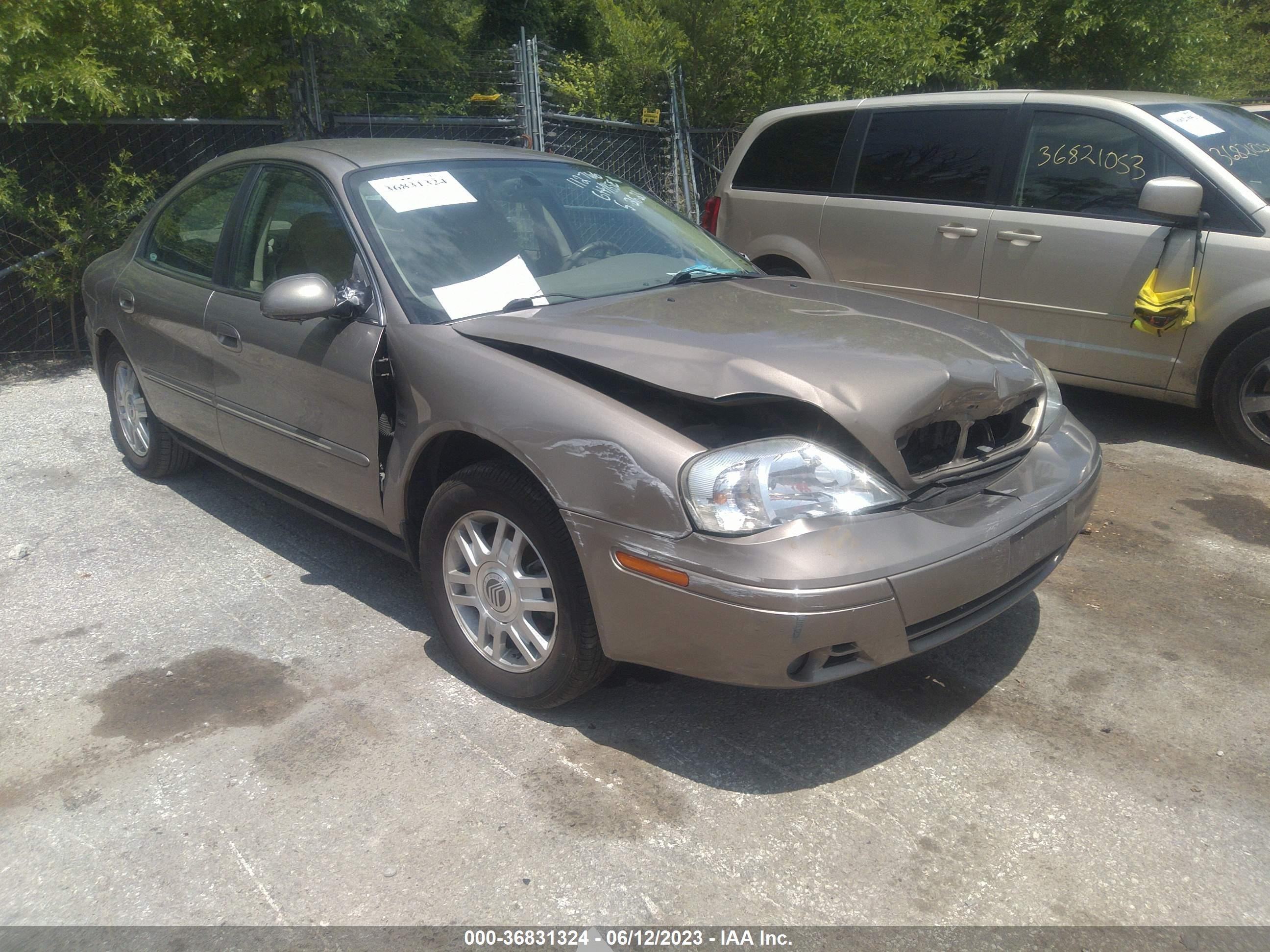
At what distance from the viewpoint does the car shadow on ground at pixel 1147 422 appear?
18.4 ft

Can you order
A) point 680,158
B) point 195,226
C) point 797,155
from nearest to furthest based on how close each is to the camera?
point 195,226
point 797,155
point 680,158

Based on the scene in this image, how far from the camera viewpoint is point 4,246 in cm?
738

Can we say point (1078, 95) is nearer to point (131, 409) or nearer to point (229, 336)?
point (229, 336)

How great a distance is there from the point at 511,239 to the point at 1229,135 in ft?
13.5

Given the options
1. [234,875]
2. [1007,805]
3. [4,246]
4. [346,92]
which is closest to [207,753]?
[234,875]

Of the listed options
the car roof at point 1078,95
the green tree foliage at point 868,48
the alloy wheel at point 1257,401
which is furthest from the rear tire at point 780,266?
the green tree foliage at point 868,48

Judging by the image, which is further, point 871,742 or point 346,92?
point 346,92

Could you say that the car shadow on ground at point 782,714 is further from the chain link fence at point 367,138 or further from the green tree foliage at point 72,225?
the green tree foliage at point 72,225

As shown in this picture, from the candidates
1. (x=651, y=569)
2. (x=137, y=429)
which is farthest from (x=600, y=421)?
(x=137, y=429)

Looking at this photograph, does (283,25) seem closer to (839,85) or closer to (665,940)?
(839,85)

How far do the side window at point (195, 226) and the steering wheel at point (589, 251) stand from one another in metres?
1.53

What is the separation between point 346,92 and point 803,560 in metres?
8.38

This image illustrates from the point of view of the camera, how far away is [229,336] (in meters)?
4.12

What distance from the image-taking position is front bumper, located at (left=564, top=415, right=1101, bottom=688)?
2.58 metres
